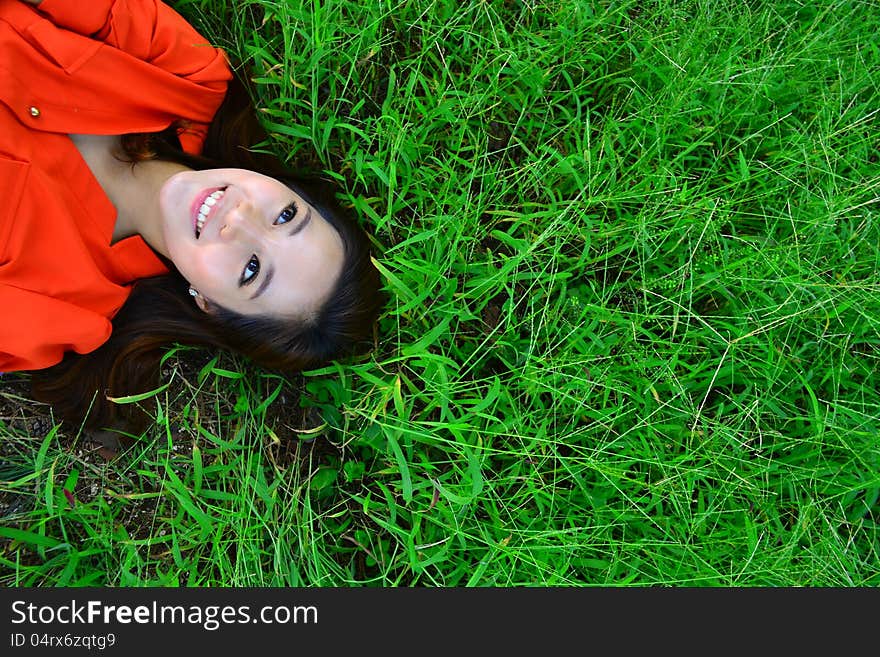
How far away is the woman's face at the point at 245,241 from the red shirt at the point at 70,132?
36 cm

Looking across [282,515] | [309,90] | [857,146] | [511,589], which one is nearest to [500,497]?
[511,589]

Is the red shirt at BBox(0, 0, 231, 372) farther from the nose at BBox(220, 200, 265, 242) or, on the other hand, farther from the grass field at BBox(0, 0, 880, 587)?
the nose at BBox(220, 200, 265, 242)

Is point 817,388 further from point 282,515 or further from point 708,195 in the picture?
point 282,515

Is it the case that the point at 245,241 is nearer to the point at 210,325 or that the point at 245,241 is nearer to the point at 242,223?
the point at 242,223

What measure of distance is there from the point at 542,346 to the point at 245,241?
1.14 metres

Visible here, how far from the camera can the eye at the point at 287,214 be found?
197 centimetres

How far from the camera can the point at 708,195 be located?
7.95ft

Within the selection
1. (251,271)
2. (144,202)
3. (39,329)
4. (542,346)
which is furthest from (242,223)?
(542,346)

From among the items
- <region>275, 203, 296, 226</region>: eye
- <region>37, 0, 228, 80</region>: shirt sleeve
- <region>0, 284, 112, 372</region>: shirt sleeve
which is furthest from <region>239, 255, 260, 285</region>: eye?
<region>37, 0, 228, 80</region>: shirt sleeve

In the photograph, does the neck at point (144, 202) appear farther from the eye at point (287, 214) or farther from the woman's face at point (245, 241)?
the eye at point (287, 214)

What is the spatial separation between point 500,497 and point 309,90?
175cm

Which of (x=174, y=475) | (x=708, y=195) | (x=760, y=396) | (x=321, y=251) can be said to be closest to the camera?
(x=321, y=251)

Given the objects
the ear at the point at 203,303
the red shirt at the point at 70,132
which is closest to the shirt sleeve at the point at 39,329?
the red shirt at the point at 70,132

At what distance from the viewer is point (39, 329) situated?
77.2 inches
